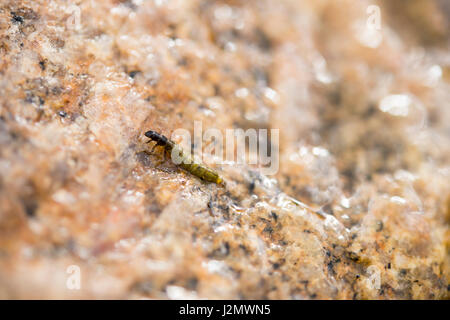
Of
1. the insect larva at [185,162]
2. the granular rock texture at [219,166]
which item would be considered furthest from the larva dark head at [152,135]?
the granular rock texture at [219,166]

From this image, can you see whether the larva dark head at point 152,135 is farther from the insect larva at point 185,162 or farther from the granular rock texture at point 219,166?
the granular rock texture at point 219,166

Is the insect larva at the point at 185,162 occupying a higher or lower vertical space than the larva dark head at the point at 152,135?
lower

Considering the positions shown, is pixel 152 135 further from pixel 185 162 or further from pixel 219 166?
pixel 219 166

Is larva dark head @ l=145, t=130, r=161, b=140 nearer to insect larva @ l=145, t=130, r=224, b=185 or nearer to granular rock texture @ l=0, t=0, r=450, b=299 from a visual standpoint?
insect larva @ l=145, t=130, r=224, b=185

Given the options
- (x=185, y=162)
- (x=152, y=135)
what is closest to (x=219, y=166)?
(x=185, y=162)

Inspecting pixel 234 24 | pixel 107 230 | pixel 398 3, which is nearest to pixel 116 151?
pixel 107 230

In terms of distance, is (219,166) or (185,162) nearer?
(185,162)

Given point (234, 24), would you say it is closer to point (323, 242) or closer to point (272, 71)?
point (272, 71)

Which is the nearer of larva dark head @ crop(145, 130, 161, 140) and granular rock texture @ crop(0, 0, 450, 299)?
granular rock texture @ crop(0, 0, 450, 299)

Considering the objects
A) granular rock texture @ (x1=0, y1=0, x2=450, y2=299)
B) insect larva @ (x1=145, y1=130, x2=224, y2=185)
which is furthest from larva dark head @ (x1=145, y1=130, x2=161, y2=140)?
granular rock texture @ (x1=0, y1=0, x2=450, y2=299)
